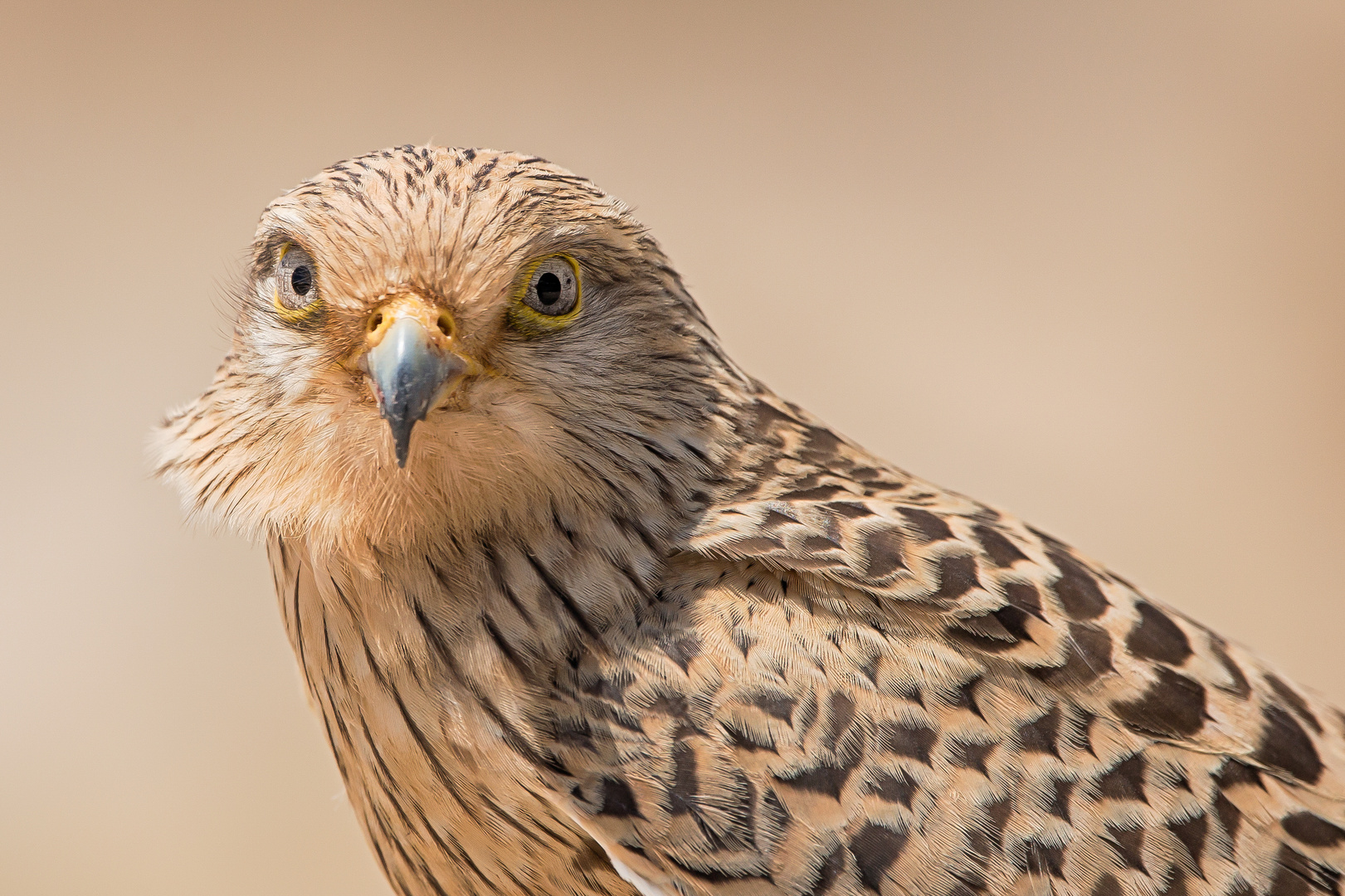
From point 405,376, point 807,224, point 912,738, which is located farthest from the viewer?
point 807,224

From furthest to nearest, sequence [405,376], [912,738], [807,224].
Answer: [807,224], [912,738], [405,376]

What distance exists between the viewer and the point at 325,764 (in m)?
6.35

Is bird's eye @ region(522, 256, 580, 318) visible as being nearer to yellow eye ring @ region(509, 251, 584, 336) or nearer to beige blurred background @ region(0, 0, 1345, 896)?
yellow eye ring @ region(509, 251, 584, 336)

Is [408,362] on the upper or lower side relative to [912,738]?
upper

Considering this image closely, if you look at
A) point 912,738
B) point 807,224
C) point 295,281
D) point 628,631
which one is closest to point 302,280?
point 295,281

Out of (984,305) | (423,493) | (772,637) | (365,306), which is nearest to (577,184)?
(365,306)

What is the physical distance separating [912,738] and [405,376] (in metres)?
1.16

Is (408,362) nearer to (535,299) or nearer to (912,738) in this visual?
(535,299)

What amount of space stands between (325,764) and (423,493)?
14.8 ft

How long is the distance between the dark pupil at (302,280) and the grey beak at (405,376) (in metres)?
0.32

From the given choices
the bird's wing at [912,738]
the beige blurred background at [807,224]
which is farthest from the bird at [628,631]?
the beige blurred background at [807,224]

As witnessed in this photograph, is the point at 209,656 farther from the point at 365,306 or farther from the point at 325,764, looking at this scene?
the point at 365,306

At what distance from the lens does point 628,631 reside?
237cm

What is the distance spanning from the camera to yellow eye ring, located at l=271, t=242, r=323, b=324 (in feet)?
7.54
